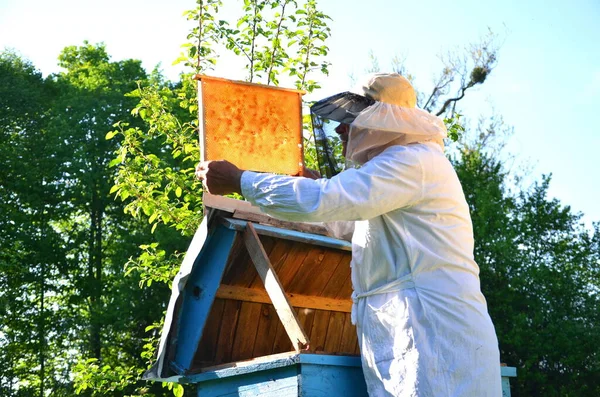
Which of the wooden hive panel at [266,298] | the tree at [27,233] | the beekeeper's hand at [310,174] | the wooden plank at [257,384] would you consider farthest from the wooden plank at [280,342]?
the tree at [27,233]

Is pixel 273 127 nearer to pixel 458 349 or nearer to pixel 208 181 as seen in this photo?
pixel 208 181

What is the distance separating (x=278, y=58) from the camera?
7473mm

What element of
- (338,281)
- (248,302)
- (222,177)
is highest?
(222,177)

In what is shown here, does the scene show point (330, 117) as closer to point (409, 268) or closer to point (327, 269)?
point (409, 268)

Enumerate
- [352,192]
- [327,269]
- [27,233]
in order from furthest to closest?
1. [27,233]
2. [327,269]
3. [352,192]

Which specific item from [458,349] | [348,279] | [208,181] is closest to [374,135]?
[208,181]

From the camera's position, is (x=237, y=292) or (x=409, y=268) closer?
(x=409, y=268)

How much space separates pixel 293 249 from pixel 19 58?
24589mm

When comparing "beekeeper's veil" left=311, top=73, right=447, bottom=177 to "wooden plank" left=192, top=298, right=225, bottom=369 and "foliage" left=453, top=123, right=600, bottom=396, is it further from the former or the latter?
"foliage" left=453, top=123, right=600, bottom=396

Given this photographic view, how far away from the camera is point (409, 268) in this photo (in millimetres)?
2566

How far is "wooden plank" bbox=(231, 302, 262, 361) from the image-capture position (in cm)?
364

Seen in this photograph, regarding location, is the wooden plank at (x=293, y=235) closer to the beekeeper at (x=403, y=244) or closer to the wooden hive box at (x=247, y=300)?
the wooden hive box at (x=247, y=300)

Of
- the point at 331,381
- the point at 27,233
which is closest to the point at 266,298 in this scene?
the point at 331,381

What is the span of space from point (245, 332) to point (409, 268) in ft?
4.40
